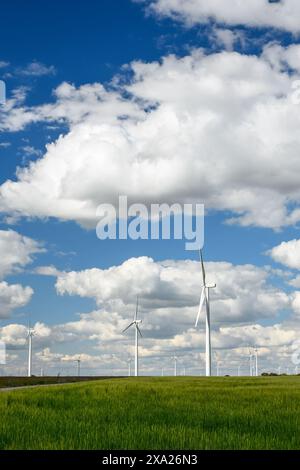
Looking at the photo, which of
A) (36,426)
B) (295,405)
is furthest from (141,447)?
(295,405)

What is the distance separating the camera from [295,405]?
36781mm

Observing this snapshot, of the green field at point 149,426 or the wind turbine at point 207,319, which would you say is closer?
the green field at point 149,426

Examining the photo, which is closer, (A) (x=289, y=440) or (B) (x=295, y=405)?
(A) (x=289, y=440)

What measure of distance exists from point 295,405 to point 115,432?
702 inches

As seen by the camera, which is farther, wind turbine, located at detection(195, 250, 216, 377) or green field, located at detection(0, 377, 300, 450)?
wind turbine, located at detection(195, 250, 216, 377)

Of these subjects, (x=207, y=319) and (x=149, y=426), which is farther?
(x=207, y=319)

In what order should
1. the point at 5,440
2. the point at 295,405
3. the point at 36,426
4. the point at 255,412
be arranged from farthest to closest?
1. the point at 295,405
2. the point at 255,412
3. the point at 36,426
4. the point at 5,440
